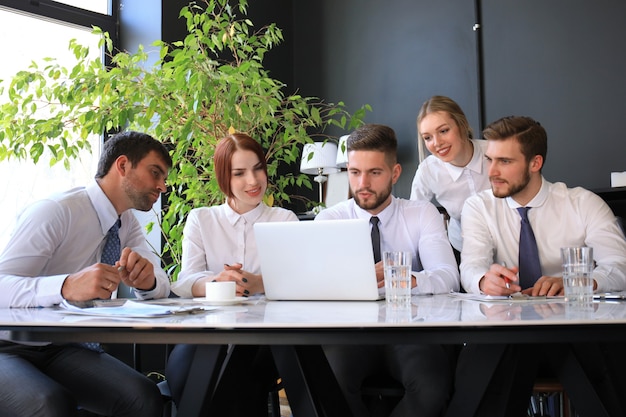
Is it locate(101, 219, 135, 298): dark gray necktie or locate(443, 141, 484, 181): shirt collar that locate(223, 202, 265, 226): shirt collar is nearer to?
locate(101, 219, 135, 298): dark gray necktie

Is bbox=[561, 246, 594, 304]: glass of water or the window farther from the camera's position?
the window

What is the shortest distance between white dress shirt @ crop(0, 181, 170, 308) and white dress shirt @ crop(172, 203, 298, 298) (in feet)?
0.69

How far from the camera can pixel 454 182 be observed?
11.2ft

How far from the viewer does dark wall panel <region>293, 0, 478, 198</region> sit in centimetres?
519

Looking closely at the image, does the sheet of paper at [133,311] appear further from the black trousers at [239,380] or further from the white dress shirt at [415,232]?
the white dress shirt at [415,232]

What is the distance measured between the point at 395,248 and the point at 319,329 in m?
1.28

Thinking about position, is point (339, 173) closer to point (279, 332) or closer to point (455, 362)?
point (455, 362)

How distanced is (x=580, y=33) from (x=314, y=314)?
3772 mm

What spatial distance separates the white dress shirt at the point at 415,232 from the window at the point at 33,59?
8.53ft

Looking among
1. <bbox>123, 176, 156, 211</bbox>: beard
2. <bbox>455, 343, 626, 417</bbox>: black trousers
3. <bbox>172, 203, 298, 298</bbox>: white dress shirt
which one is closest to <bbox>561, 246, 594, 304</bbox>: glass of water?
<bbox>455, 343, 626, 417</bbox>: black trousers

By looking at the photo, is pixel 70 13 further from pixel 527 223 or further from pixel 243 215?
pixel 527 223

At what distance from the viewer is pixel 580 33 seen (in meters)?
4.62

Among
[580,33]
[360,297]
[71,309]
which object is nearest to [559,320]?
→ [360,297]

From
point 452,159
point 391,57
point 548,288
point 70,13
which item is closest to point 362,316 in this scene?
point 548,288
